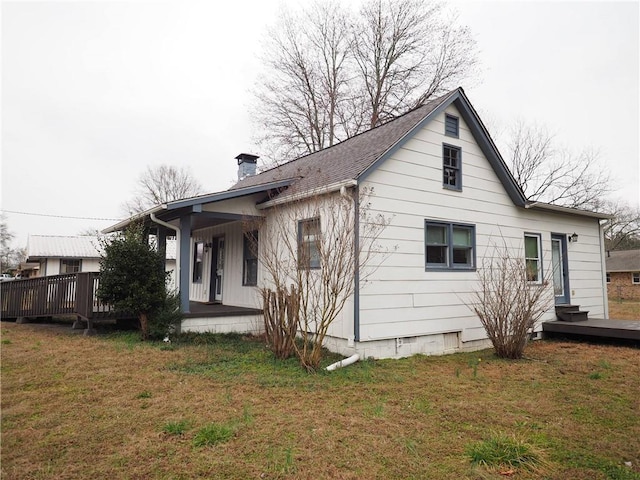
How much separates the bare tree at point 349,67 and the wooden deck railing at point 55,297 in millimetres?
13890

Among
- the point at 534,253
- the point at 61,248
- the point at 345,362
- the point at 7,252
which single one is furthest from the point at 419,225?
the point at 7,252

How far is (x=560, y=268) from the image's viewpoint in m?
11.2

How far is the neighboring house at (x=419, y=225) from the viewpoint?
748 cm

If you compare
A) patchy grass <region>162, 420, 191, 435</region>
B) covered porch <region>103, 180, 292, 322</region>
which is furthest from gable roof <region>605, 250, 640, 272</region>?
patchy grass <region>162, 420, 191, 435</region>

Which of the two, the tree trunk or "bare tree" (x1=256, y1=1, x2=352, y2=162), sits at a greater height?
"bare tree" (x1=256, y1=1, x2=352, y2=162)

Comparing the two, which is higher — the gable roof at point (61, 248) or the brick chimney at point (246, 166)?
the brick chimney at point (246, 166)

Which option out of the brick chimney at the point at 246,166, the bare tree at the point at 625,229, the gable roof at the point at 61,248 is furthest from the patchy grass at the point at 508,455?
the bare tree at the point at 625,229

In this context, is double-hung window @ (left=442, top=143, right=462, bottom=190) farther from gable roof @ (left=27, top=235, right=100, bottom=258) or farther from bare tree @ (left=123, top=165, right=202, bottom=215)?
bare tree @ (left=123, top=165, right=202, bottom=215)

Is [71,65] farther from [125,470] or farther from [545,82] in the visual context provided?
[545,82]

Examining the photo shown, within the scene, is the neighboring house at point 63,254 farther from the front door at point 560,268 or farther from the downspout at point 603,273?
the downspout at point 603,273

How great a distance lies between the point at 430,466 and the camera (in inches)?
130

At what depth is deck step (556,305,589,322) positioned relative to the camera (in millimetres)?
10359

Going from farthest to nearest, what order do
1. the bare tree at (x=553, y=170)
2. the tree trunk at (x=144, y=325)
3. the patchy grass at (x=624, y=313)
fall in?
the bare tree at (x=553, y=170) → the patchy grass at (x=624, y=313) → the tree trunk at (x=144, y=325)

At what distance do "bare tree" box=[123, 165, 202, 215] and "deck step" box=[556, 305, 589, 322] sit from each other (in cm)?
3079
